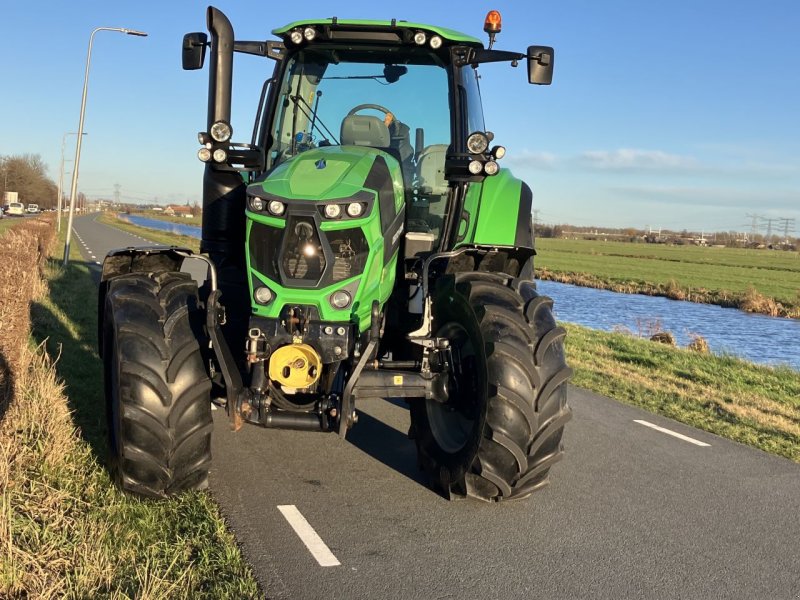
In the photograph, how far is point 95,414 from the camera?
6.59 meters

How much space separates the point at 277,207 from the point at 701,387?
720 centimetres

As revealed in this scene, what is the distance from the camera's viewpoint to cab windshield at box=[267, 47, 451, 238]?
5.92m

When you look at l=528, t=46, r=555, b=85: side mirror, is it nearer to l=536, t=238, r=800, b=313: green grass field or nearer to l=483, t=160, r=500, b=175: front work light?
l=483, t=160, r=500, b=175: front work light

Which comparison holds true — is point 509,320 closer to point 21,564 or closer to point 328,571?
point 328,571

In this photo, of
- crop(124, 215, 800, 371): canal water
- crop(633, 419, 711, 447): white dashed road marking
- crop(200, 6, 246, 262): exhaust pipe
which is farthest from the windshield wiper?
crop(124, 215, 800, 371): canal water

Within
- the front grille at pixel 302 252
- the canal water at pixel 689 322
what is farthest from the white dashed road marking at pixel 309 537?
the canal water at pixel 689 322

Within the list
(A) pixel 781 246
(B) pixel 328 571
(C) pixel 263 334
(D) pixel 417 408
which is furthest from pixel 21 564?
(A) pixel 781 246

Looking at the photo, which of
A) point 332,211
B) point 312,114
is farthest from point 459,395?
point 312,114

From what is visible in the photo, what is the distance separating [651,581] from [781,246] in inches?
5068

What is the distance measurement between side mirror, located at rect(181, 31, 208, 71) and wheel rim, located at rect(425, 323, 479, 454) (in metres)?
2.56

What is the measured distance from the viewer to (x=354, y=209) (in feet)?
15.2

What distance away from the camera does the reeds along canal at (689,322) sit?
20.2 metres

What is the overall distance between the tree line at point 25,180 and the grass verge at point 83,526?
9883 cm

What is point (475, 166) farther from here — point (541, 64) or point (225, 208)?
point (225, 208)
